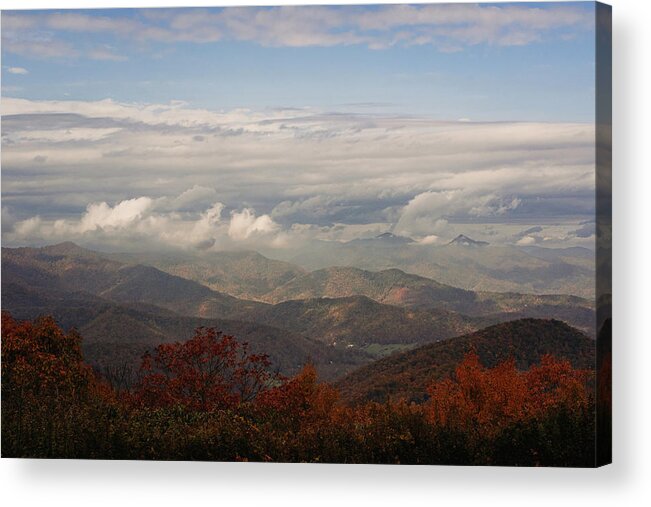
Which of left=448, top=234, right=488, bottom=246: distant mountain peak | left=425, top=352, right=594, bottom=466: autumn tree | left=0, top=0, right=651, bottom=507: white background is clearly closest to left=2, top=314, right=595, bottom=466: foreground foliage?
left=425, top=352, right=594, bottom=466: autumn tree

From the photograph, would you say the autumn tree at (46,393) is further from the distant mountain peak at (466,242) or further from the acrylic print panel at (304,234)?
the distant mountain peak at (466,242)

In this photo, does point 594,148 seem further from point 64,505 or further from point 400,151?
point 64,505

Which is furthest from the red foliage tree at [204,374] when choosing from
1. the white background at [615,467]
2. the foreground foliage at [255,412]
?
the white background at [615,467]

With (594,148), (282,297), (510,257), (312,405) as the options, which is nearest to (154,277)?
(282,297)

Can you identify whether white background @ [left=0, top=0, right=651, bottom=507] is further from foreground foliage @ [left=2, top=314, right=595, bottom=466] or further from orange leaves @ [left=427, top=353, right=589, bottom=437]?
orange leaves @ [left=427, top=353, right=589, bottom=437]

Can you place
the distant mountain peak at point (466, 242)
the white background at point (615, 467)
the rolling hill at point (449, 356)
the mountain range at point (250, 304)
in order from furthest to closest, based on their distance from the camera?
the mountain range at point (250, 304) → the distant mountain peak at point (466, 242) → the rolling hill at point (449, 356) → the white background at point (615, 467)

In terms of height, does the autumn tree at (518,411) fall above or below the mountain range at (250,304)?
below
